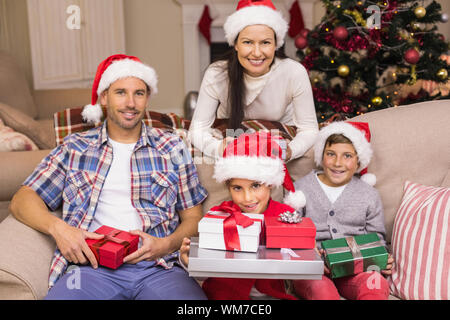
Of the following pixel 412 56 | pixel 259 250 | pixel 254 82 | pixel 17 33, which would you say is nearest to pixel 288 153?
pixel 254 82

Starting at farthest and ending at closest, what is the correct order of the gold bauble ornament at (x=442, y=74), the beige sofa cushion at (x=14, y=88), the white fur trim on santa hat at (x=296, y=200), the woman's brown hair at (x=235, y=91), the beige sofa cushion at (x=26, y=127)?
the beige sofa cushion at (x=14, y=88) < the gold bauble ornament at (x=442, y=74) < the beige sofa cushion at (x=26, y=127) < the woman's brown hair at (x=235, y=91) < the white fur trim on santa hat at (x=296, y=200)

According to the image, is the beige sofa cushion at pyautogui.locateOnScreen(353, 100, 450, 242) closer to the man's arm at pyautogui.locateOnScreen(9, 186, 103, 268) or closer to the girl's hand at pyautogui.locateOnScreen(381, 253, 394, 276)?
the girl's hand at pyautogui.locateOnScreen(381, 253, 394, 276)

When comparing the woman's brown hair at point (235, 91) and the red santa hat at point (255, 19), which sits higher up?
the red santa hat at point (255, 19)

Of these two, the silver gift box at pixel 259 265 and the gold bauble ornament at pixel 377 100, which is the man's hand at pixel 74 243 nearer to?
the silver gift box at pixel 259 265

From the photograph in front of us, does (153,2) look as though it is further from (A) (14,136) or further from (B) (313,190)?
(B) (313,190)

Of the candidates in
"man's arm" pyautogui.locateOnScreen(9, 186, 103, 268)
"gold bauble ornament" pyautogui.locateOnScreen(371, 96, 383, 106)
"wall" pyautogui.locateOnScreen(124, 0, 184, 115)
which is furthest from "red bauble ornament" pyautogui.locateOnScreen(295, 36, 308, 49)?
"wall" pyautogui.locateOnScreen(124, 0, 184, 115)

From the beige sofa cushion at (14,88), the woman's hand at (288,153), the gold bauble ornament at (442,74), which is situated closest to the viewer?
the woman's hand at (288,153)

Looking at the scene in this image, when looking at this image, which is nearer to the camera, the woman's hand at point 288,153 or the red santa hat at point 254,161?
the red santa hat at point 254,161

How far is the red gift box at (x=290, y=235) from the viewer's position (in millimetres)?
1248

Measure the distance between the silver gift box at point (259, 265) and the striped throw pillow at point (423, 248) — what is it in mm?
446

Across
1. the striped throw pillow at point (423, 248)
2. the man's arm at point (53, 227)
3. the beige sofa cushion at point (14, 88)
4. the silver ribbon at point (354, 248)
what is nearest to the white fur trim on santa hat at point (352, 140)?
the striped throw pillow at point (423, 248)

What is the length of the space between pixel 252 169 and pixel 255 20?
2.49ft

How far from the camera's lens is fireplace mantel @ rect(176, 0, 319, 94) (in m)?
5.02
